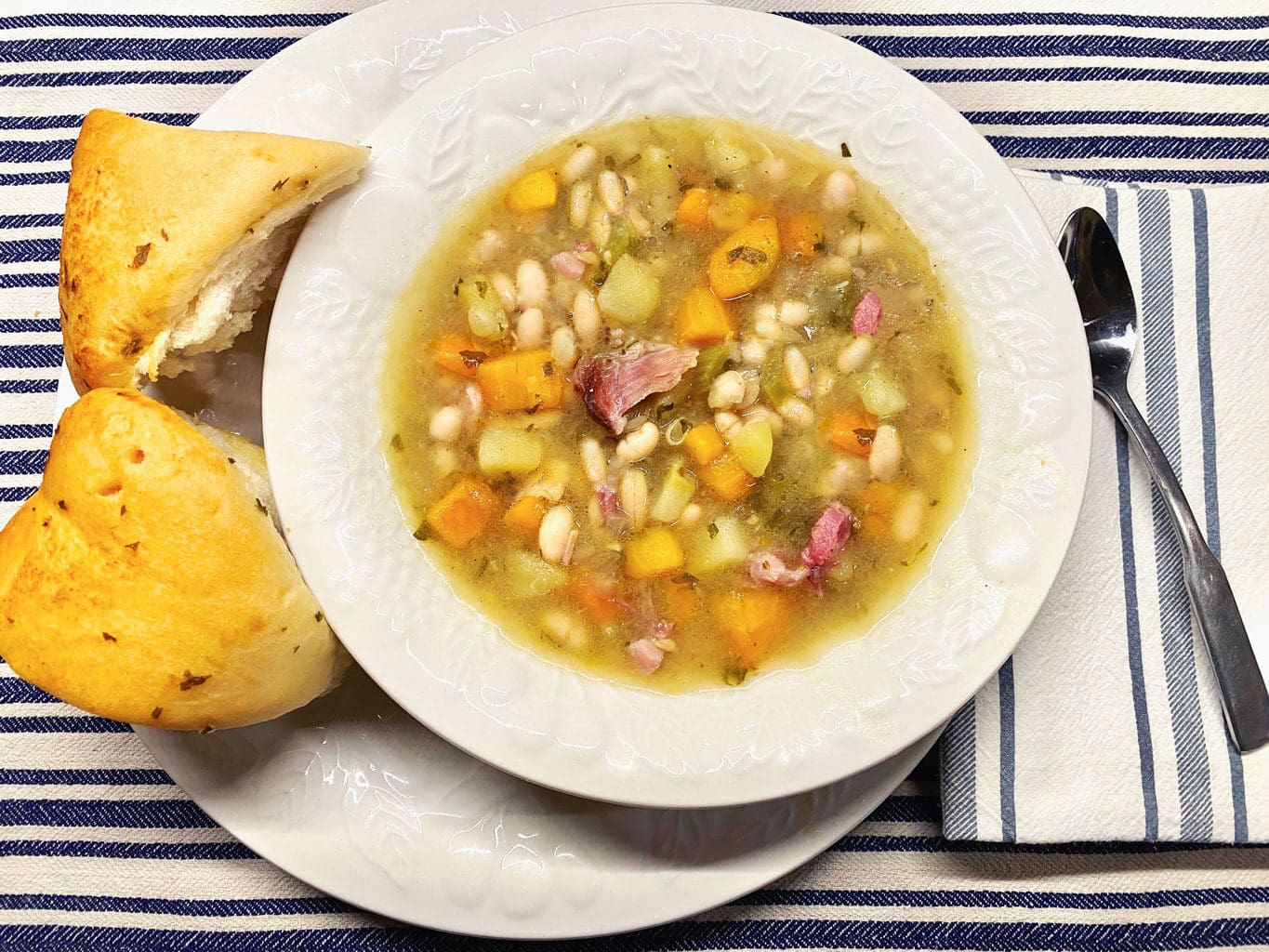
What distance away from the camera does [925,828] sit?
295cm

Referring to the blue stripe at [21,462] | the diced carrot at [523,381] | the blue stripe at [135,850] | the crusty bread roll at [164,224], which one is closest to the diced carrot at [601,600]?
the diced carrot at [523,381]

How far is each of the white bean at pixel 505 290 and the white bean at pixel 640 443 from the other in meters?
0.46

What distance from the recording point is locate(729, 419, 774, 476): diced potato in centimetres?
250

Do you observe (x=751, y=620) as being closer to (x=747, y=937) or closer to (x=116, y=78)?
(x=747, y=937)

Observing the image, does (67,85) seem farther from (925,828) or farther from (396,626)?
(925,828)

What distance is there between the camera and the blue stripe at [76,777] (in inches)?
119

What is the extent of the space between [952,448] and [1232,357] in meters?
1.02

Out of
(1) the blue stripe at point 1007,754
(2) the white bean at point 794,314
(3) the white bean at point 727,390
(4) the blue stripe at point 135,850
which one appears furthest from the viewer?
(4) the blue stripe at point 135,850

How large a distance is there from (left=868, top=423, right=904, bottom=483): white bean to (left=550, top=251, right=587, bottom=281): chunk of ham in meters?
0.86

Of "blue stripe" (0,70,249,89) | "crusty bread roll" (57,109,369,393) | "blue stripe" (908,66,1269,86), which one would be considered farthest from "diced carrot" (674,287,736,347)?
"blue stripe" (0,70,249,89)

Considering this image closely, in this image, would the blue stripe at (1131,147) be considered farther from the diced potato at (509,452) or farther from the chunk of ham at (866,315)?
the diced potato at (509,452)

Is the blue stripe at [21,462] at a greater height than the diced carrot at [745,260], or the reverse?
the diced carrot at [745,260]

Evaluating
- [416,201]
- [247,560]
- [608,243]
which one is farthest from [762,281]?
[247,560]

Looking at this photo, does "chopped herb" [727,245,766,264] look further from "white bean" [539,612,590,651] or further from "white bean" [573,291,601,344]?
"white bean" [539,612,590,651]
